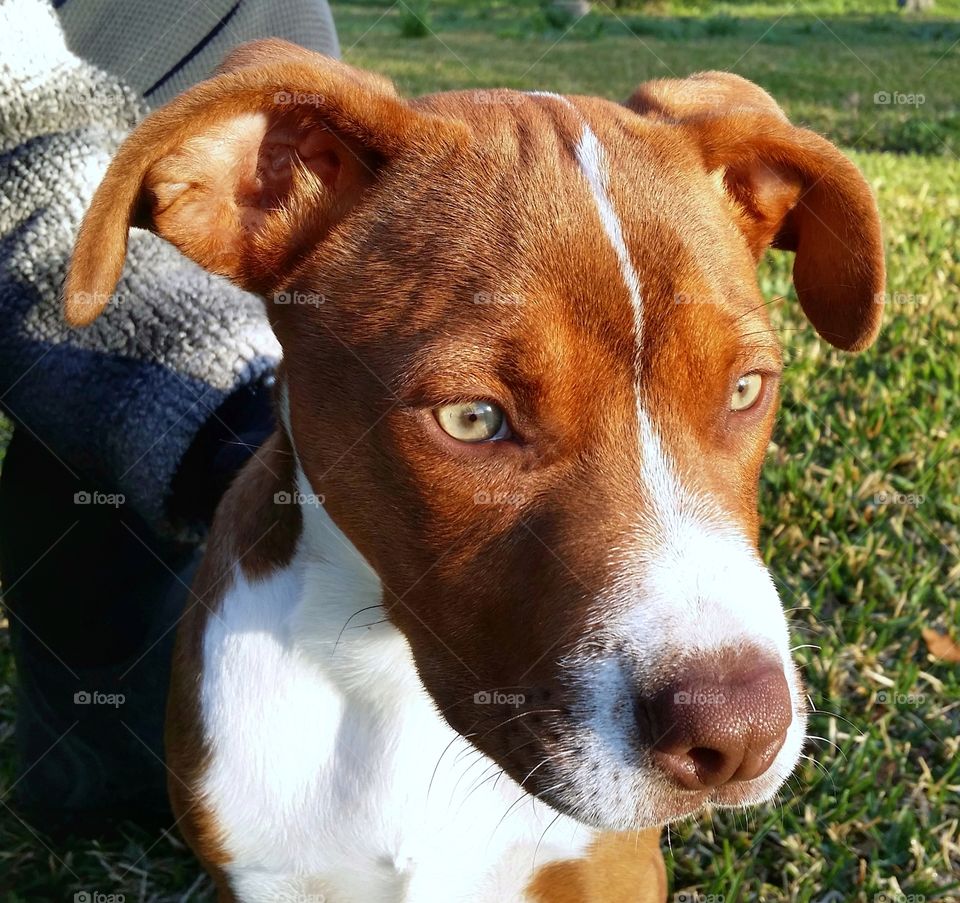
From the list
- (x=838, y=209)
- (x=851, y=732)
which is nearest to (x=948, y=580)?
(x=851, y=732)

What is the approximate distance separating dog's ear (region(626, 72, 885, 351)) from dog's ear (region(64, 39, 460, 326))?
2.37ft

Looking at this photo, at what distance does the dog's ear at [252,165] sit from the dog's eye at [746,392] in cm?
86

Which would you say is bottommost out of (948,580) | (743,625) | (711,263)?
(948,580)

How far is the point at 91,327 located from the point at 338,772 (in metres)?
1.64

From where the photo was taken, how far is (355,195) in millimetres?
A: 2604

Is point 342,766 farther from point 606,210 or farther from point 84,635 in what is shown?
point 606,210

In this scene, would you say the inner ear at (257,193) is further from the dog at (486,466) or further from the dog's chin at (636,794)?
the dog's chin at (636,794)

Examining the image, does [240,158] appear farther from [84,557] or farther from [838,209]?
[84,557]

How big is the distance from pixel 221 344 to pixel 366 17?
1761 cm

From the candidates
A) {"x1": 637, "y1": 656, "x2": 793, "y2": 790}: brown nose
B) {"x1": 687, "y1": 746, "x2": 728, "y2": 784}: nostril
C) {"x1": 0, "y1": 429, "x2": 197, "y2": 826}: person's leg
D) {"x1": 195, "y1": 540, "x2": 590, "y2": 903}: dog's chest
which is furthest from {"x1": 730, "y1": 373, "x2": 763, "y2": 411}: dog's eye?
{"x1": 0, "y1": 429, "x2": 197, "y2": 826}: person's leg

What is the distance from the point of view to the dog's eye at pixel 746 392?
2.49 meters

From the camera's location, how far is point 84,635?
13.1 feet

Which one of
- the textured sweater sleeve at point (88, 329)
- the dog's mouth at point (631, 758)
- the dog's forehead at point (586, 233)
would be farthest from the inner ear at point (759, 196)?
the textured sweater sleeve at point (88, 329)

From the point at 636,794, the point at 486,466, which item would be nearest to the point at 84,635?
the point at 486,466
